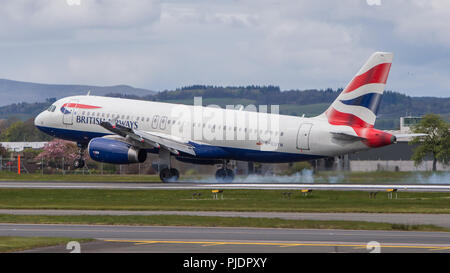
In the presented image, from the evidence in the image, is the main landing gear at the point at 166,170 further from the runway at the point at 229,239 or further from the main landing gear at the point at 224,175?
the runway at the point at 229,239

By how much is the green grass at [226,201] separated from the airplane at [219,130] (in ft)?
25.0

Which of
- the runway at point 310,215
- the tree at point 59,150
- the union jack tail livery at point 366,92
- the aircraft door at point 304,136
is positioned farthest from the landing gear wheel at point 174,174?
the tree at point 59,150

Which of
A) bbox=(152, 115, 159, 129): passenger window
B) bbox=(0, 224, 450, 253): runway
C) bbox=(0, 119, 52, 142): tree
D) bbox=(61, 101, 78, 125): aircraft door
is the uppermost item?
bbox=(0, 119, 52, 142): tree

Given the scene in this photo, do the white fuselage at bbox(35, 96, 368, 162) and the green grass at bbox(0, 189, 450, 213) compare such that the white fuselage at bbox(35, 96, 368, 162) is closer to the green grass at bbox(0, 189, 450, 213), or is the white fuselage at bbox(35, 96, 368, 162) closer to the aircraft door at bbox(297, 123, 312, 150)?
the aircraft door at bbox(297, 123, 312, 150)

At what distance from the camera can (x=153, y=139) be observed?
60.4 meters

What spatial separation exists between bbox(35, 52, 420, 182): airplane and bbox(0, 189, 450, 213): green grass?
7631 mm

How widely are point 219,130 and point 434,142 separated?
3298 cm

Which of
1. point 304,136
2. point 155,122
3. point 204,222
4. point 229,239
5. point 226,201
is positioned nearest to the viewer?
point 229,239

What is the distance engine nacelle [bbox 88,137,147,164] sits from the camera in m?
60.0

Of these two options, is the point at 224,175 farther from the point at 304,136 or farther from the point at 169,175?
the point at 304,136

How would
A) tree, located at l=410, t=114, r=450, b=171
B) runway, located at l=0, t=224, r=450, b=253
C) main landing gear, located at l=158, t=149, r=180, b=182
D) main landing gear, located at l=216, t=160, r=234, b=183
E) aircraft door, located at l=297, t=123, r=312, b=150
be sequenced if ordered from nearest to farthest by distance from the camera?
runway, located at l=0, t=224, r=450, b=253 → aircraft door, located at l=297, t=123, r=312, b=150 → main landing gear, located at l=158, t=149, r=180, b=182 → main landing gear, located at l=216, t=160, r=234, b=183 → tree, located at l=410, t=114, r=450, b=171

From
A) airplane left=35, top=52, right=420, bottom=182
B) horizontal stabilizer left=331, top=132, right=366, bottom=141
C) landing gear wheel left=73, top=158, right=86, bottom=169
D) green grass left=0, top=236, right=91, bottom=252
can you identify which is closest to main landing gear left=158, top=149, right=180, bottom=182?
airplane left=35, top=52, right=420, bottom=182

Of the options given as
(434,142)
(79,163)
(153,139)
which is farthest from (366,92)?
(434,142)
